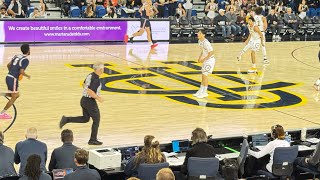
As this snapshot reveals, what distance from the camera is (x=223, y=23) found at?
3212cm

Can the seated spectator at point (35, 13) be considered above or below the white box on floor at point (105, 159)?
above

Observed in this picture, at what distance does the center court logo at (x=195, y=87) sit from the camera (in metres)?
17.3

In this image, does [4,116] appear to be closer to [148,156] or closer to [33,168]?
[148,156]

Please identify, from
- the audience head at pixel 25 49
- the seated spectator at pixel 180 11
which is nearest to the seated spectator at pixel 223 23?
the seated spectator at pixel 180 11

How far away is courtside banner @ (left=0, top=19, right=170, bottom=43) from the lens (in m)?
26.4

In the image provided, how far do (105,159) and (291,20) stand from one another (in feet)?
84.9

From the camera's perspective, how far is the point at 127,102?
1678 cm

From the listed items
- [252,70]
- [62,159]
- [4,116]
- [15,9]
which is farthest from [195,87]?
[15,9]

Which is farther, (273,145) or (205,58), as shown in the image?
(205,58)

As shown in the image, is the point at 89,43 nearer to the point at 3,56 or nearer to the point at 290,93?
the point at 3,56

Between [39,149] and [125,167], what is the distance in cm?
Answer: 131

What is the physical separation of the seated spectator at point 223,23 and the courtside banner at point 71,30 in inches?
126

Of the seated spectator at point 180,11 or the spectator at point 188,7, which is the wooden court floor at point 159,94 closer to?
the seated spectator at point 180,11

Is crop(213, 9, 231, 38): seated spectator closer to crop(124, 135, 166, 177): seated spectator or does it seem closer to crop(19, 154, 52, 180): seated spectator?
crop(124, 135, 166, 177): seated spectator
